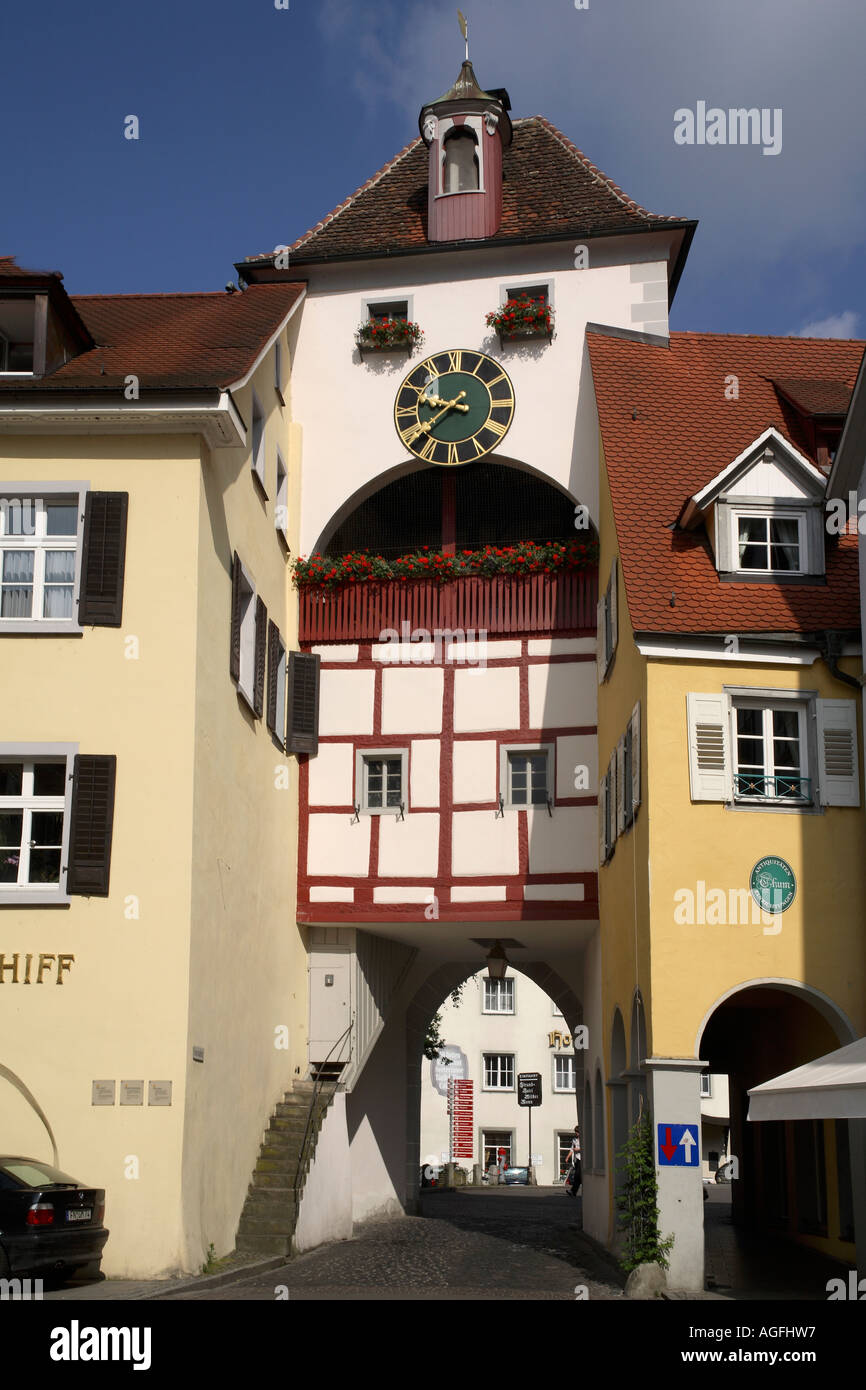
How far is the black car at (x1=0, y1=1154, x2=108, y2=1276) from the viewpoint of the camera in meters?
13.8

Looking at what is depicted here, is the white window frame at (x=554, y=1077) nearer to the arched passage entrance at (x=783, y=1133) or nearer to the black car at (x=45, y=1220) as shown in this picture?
the arched passage entrance at (x=783, y=1133)

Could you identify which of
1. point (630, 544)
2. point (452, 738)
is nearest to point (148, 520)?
point (630, 544)

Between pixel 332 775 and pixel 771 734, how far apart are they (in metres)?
7.31

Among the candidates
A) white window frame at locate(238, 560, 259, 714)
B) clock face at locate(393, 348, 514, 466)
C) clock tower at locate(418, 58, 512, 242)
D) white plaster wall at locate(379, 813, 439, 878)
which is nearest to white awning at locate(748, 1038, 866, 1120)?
white window frame at locate(238, 560, 259, 714)

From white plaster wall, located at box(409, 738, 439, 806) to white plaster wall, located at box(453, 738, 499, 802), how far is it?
0.28 metres

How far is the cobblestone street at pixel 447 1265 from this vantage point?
15812 mm

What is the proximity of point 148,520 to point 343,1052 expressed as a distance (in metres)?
8.76

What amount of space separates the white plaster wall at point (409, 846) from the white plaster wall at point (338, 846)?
0.25 meters

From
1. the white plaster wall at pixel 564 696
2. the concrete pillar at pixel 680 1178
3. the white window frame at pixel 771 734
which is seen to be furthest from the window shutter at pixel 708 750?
the white plaster wall at pixel 564 696

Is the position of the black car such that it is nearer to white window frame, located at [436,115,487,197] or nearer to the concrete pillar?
the concrete pillar

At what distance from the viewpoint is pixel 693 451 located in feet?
68.8

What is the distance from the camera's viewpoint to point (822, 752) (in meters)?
17.6

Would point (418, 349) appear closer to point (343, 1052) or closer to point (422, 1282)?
point (343, 1052)

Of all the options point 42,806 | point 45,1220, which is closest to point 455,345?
point 42,806
